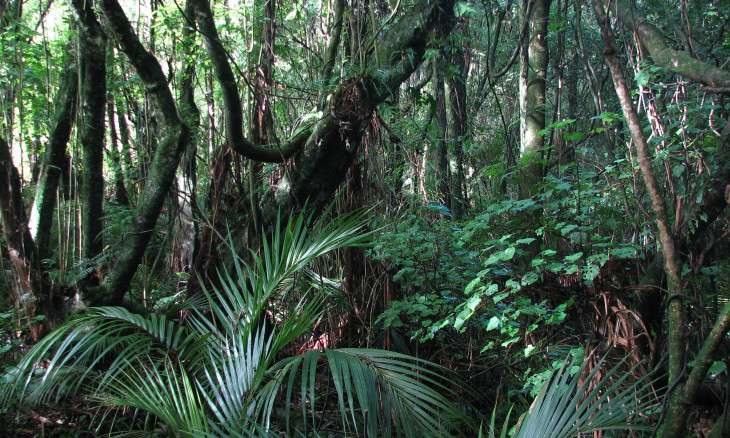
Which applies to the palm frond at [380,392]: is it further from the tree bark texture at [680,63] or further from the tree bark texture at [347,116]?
the tree bark texture at [680,63]

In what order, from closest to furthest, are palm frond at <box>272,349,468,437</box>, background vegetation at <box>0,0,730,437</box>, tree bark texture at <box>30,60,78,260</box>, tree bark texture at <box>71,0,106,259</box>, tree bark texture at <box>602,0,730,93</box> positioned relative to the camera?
palm frond at <box>272,349,468,437</box> → background vegetation at <box>0,0,730,437</box> → tree bark texture at <box>602,0,730,93</box> → tree bark texture at <box>71,0,106,259</box> → tree bark texture at <box>30,60,78,260</box>

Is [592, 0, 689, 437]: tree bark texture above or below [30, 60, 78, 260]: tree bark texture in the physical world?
below

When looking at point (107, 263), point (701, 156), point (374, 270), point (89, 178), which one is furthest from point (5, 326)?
point (701, 156)

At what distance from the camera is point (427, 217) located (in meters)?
4.16

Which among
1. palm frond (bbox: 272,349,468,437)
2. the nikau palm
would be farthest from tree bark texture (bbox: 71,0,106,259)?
palm frond (bbox: 272,349,468,437)

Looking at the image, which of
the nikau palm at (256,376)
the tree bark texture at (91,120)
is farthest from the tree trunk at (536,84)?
the tree bark texture at (91,120)

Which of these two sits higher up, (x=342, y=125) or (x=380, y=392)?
(x=342, y=125)

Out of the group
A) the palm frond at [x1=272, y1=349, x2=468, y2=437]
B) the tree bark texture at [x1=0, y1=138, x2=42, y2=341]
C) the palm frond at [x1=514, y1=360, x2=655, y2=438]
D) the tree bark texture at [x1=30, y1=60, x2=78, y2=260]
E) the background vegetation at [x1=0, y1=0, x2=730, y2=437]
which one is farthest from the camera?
the tree bark texture at [x1=30, y1=60, x2=78, y2=260]

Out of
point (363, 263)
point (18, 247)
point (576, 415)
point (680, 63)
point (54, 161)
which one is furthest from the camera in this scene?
point (54, 161)

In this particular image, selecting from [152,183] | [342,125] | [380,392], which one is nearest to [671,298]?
[380,392]

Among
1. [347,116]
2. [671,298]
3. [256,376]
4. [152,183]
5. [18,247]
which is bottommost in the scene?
[256,376]

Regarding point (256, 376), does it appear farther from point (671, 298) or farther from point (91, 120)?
point (91, 120)

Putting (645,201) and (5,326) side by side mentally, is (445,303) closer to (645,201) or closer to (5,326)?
(645,201)

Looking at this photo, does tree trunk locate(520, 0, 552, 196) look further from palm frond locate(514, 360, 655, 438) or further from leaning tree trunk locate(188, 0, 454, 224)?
palm frond locate(514, 360, 655, 438)
